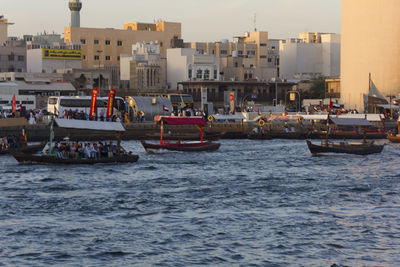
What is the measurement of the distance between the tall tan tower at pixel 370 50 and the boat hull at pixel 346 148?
7161 centimetres

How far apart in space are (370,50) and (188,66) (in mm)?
34668

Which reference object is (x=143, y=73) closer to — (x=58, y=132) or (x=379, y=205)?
(x=58, y=132)

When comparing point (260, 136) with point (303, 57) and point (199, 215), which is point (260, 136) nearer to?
point (199, 215)

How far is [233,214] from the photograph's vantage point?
1736 inches

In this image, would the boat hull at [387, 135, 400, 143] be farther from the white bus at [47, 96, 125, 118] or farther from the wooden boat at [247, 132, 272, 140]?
the white bus at [47, 96, 125, 118]

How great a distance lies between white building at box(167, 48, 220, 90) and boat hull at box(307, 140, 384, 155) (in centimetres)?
8250

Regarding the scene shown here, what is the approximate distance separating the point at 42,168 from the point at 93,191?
12771 millimetres

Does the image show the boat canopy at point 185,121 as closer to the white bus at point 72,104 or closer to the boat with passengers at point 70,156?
→ the white bus at point 72,104

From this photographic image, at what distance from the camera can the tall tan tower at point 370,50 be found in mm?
149375

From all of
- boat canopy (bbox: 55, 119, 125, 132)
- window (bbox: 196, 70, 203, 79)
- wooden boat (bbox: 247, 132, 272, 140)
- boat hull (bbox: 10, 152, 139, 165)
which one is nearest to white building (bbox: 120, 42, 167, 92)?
window (bbox: 196, 70, 203, 79)

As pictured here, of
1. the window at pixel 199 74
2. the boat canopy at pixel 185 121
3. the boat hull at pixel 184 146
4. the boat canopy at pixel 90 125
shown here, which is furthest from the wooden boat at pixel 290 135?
the window at pixel 199 74

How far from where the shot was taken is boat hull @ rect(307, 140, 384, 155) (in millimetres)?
77000

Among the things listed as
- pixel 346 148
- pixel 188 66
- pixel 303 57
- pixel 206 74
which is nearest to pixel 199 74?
pixel 206 74

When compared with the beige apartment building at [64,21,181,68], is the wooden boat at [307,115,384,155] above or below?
below
